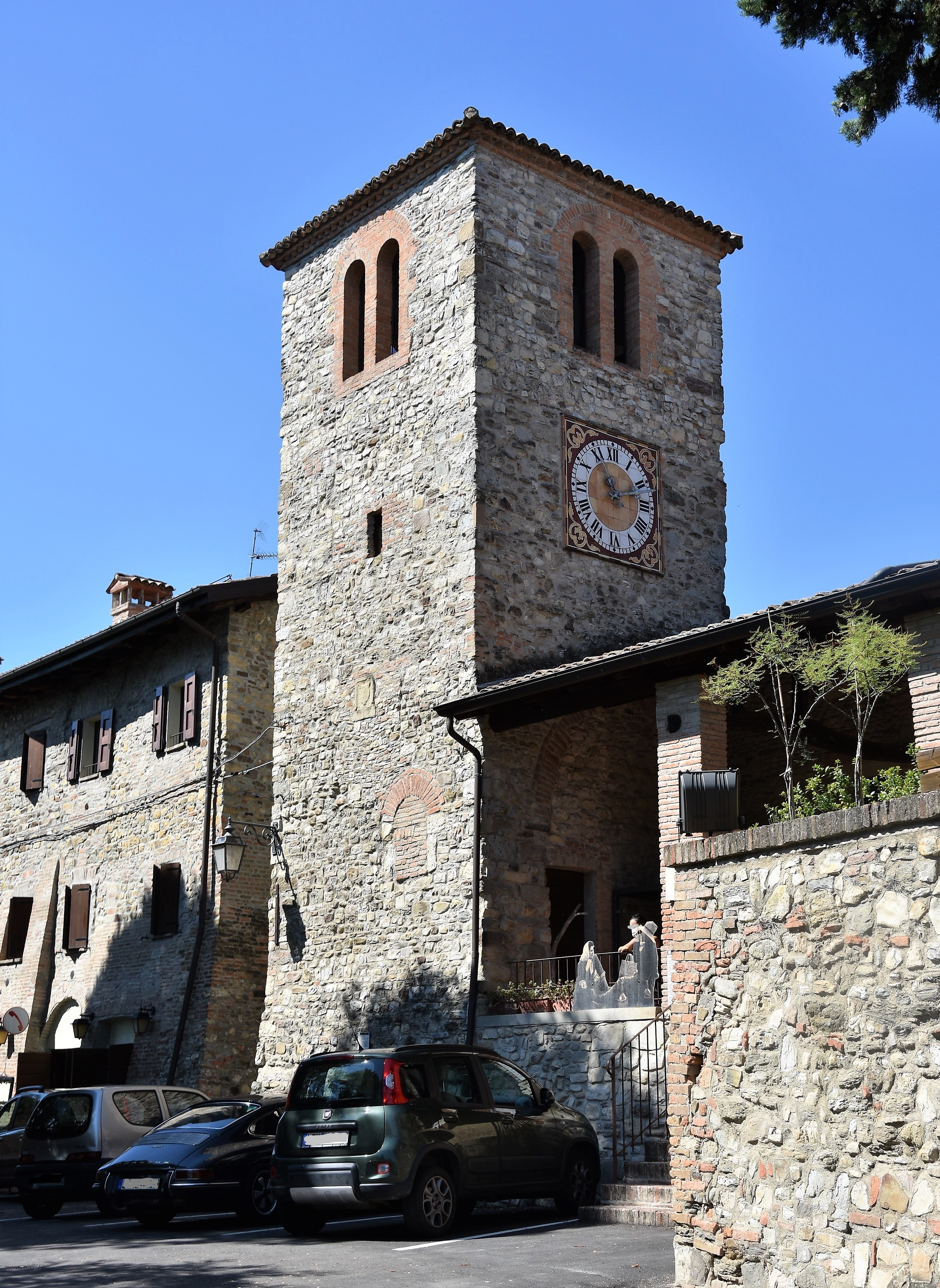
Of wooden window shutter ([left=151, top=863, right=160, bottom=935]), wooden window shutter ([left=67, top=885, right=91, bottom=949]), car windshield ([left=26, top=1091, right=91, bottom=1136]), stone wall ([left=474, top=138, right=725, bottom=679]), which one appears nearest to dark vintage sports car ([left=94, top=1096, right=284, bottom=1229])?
car windshield ([left=26, top=1091, right=91, bottom=1136])

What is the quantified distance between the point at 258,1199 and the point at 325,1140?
6.34 feet

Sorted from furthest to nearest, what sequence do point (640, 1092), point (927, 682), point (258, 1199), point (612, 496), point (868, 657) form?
point (612, 496)
point (640, 1092)
point (258, 1199)
point (927, 682)
point (868, 657)

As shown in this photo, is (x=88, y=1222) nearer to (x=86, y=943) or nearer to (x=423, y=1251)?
(x=423, y=1251)

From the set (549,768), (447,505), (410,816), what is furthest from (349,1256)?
(447,505)

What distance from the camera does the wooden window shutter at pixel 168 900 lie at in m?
20.8

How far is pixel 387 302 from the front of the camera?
19625 mm

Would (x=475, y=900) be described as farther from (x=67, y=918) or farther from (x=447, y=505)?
(x=67, y=918)

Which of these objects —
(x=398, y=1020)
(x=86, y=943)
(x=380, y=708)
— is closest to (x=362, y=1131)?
(x=398, y=1020)

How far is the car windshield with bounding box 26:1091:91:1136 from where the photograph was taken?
13.5 meters

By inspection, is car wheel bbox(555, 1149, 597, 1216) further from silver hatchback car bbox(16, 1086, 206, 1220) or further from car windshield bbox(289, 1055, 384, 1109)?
silver hatchback car bbox(16, 1086, 206, 1220)

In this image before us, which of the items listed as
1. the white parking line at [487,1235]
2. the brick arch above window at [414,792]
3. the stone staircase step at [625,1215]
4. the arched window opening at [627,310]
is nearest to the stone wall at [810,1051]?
the white parking line at [487,1235]

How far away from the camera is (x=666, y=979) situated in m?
13.1

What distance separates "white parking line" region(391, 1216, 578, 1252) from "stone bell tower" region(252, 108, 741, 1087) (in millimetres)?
4204

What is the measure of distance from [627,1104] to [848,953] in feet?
23.2
